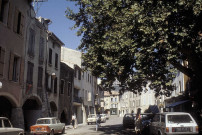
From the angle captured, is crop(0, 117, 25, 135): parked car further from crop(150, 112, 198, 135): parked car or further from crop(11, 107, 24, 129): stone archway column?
crop(150, 112, 198, 135): parked car

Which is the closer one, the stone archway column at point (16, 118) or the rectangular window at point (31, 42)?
the stone archway column at point (16, 118)

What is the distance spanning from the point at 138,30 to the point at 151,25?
92cm

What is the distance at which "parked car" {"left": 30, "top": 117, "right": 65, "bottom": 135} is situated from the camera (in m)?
16.3

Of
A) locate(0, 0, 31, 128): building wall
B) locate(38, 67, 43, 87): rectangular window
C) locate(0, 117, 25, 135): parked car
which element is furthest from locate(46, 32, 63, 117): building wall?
locate(0, 117, 25, 135): parked car

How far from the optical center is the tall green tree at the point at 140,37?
1248 centimetres

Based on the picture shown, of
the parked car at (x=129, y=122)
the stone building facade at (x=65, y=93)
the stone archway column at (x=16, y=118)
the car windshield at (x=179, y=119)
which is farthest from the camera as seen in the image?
the stone building facade at (x=65, y=93)

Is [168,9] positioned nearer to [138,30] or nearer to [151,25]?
[151,25]

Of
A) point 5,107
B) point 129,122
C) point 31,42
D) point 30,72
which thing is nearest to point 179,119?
point 5,107

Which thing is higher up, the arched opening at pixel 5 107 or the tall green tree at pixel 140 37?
the tall green tree at pixel 140 37

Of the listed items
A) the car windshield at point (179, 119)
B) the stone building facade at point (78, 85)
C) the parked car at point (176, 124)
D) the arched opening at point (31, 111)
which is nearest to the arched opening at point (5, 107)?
the arched opening at point (31, 111)

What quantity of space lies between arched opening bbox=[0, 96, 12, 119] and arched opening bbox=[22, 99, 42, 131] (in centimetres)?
419

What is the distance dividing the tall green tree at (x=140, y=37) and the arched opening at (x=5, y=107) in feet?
23.4

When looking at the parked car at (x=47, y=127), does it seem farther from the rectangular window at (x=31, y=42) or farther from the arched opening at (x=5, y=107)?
the rectangular window at (x=31, y=42)

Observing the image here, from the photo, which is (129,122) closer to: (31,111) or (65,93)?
(65,93)
